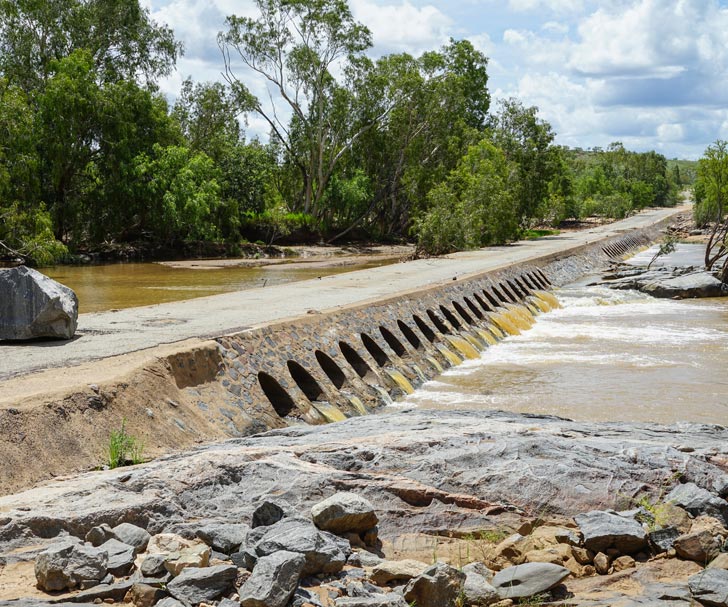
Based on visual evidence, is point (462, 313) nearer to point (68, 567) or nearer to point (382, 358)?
point (382, 358)

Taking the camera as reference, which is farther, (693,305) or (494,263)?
(494,263)

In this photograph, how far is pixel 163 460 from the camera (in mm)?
7508

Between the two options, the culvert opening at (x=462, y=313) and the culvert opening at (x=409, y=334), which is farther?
the culvert opening at (x=462, y=313)

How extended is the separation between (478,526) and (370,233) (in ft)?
189

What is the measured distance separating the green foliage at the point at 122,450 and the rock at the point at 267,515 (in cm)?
263

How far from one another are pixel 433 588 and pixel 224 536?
1510 millimetres

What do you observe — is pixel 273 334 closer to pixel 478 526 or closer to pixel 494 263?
pixel 478 526

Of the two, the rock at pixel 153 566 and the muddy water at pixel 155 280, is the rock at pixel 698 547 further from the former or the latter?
the muddy water at pixel 155 280

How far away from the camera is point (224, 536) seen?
549cm

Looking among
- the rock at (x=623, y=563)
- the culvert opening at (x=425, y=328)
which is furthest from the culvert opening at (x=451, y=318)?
the rock at (x=623, y=563)

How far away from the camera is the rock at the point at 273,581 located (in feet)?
15.3

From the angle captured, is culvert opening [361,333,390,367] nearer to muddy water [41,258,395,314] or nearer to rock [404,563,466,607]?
muddy water [41,258,395,314]

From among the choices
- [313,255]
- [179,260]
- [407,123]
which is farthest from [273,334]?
[407,123]

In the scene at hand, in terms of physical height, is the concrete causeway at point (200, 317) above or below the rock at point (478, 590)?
above
